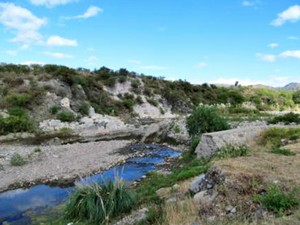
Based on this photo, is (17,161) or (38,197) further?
(17,161)

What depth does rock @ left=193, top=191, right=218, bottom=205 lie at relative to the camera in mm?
9521

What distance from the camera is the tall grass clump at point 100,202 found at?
10812 mm

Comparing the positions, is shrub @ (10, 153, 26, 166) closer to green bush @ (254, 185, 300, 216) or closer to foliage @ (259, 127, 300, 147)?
foliage @ (259, 127, 300, 147)

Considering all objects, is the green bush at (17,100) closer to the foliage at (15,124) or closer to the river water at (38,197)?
the foliage at (15,124)

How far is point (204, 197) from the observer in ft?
32.3

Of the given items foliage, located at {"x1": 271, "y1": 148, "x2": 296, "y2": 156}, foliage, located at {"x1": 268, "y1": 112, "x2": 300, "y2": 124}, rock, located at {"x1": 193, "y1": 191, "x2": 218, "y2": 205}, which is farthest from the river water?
foliage, located at {"x1": 268, "y1": 112, "x2": 300, "y2": 124}

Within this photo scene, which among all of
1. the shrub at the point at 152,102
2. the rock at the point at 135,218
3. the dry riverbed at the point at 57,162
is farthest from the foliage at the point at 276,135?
the shrub at the point at 152,102

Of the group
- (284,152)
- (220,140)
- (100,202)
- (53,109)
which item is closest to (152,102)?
(53,109)

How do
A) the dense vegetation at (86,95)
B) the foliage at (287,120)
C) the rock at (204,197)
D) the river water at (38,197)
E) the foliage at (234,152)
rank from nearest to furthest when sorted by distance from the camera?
the rock at (204,197) → the foliage at (234,152) → the river water at (38,197) → the foliage at (287,120) → the dense vegetation at (86,95)

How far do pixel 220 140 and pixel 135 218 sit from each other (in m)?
8.81

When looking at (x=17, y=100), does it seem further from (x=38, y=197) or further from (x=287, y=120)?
(x=38, y=197)

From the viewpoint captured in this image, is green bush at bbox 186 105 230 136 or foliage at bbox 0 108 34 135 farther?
foliage at bbox 0 108 34 135

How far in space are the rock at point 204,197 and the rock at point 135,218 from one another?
136cm

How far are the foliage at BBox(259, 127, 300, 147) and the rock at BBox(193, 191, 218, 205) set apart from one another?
8022 millimetres
